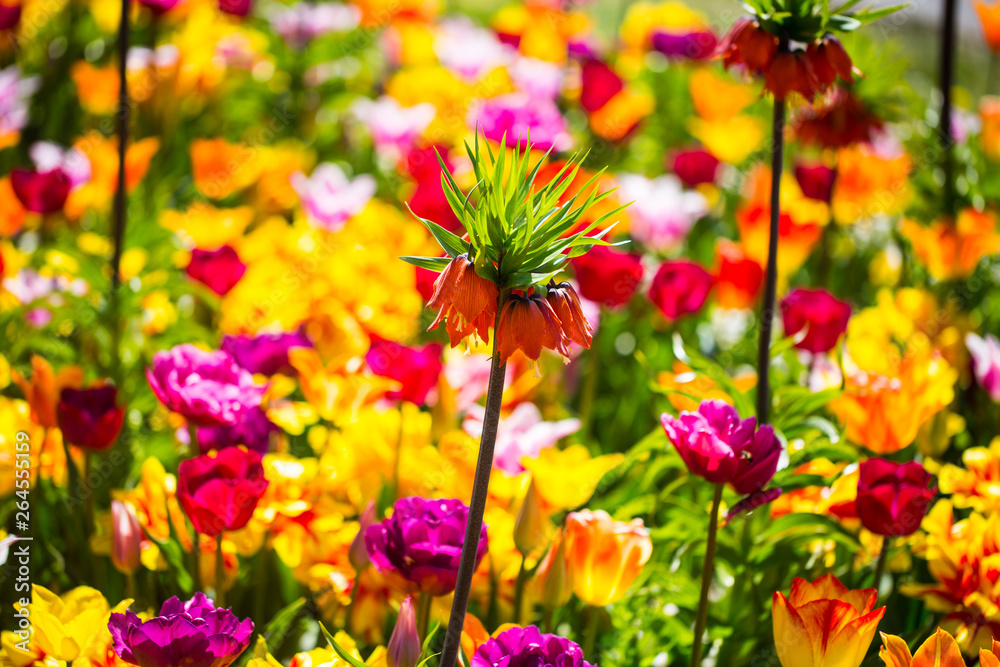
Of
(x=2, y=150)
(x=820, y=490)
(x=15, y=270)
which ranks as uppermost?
(x=2, y=150)

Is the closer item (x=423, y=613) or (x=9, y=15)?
(x=423, y=613)

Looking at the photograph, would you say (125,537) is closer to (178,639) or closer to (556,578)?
(178,639)

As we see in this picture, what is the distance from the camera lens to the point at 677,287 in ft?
7.05

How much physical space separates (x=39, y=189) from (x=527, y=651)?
1.77 meters

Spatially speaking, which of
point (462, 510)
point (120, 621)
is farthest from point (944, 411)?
point (120, 621)

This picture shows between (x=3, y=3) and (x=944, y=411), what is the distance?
9.83 ft

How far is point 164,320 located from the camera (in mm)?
2162

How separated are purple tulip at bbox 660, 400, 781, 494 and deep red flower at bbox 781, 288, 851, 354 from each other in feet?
2.52

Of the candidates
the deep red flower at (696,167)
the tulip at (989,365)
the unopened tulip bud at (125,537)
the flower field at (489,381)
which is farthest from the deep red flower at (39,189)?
the tulip at (989,365)

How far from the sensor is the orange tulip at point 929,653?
1126 millimetres

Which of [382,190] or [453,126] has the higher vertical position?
[453,126]

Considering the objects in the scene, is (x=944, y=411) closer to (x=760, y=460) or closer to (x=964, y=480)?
(x=964, y=480)

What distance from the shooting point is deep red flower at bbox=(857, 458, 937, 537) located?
4.37 ft

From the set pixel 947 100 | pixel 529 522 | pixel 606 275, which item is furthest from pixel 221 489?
pixel 947 100
